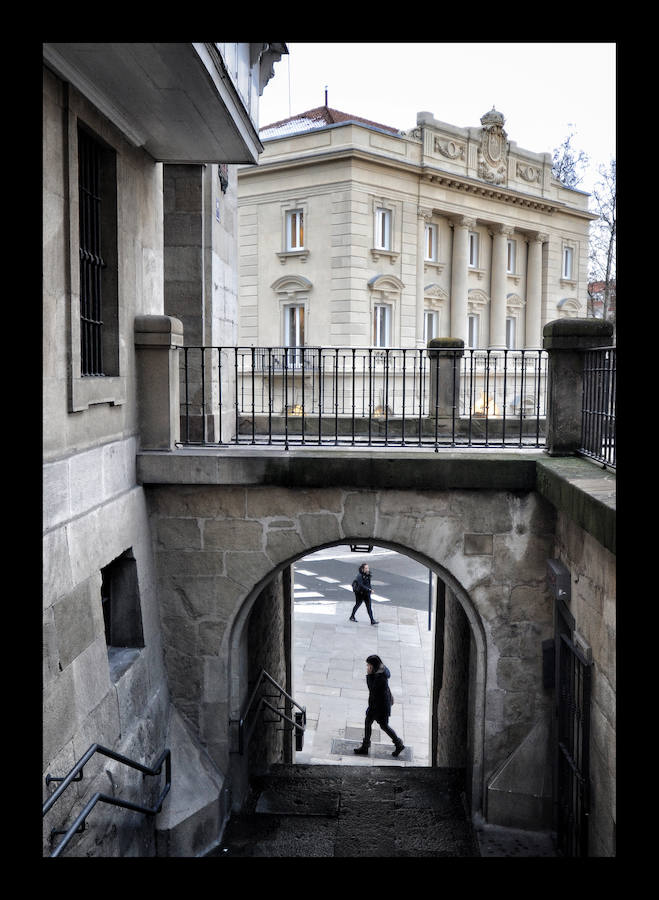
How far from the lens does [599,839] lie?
5.36 metres

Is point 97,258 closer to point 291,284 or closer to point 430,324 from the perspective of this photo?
point 291,284

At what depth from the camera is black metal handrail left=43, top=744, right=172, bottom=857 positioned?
161 inches

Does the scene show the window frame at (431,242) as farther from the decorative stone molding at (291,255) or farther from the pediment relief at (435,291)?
the decorative stone molding at (291,255)

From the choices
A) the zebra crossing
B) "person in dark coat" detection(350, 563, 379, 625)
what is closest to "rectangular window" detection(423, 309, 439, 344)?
the zebra crossing

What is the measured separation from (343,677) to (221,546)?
8783 millimetres

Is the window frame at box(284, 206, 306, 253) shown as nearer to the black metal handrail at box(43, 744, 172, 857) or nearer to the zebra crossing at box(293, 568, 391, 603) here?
the zebra crossing at box(293, 568, 391, 603)

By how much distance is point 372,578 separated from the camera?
2308 cm

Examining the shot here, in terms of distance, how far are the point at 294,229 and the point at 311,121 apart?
5795mm

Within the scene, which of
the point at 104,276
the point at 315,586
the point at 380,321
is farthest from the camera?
the point at 380,321

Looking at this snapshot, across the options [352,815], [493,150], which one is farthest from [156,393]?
[493,150]

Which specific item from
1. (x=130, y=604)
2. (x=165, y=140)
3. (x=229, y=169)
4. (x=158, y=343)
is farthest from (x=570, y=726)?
(x=229, y=169)

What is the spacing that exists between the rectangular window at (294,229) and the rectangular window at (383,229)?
2.56 m

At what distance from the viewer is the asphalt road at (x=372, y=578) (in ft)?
68.8

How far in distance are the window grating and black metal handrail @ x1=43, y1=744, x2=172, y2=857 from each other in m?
2.73
